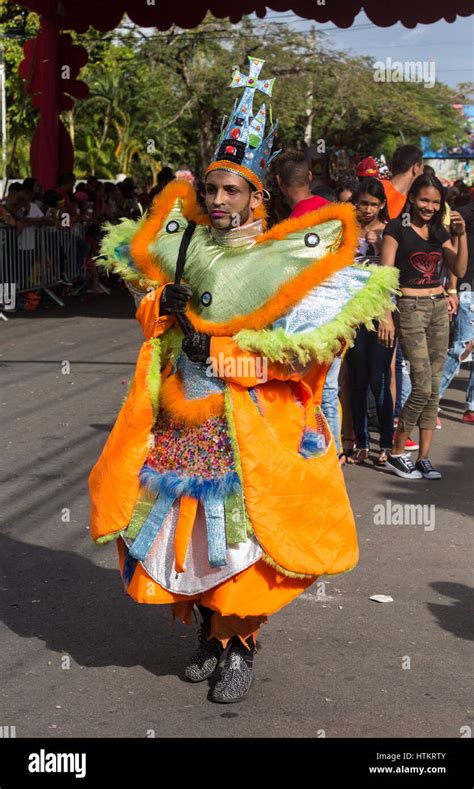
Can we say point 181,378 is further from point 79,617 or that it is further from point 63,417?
point 63,417

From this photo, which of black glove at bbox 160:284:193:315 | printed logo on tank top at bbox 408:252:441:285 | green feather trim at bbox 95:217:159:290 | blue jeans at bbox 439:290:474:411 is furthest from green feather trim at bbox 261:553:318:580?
blue jeans at bbox 439:290:474:411

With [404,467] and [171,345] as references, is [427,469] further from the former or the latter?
[171,345]

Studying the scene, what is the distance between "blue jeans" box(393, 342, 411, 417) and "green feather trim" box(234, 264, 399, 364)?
4.14 metres

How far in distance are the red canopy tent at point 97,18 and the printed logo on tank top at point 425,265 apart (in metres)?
11.2

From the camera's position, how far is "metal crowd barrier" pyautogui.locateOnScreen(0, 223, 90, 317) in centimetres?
1608

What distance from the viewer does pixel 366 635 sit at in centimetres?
494

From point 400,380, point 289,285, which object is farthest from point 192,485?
point 400,380

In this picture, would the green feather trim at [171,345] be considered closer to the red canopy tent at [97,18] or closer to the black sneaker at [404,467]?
the black sneaker at [404,467]

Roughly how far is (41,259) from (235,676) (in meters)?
13.4

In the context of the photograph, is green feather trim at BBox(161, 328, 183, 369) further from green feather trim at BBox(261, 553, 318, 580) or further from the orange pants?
green feather trim at BBox(261, 553, 318, 580)

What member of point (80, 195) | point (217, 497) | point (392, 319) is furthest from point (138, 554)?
point (80, 195)

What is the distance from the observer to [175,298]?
13.5 ft

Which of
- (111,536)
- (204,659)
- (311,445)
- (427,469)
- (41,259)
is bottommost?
(427,469)

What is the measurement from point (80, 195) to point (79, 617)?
14947 millimetres
